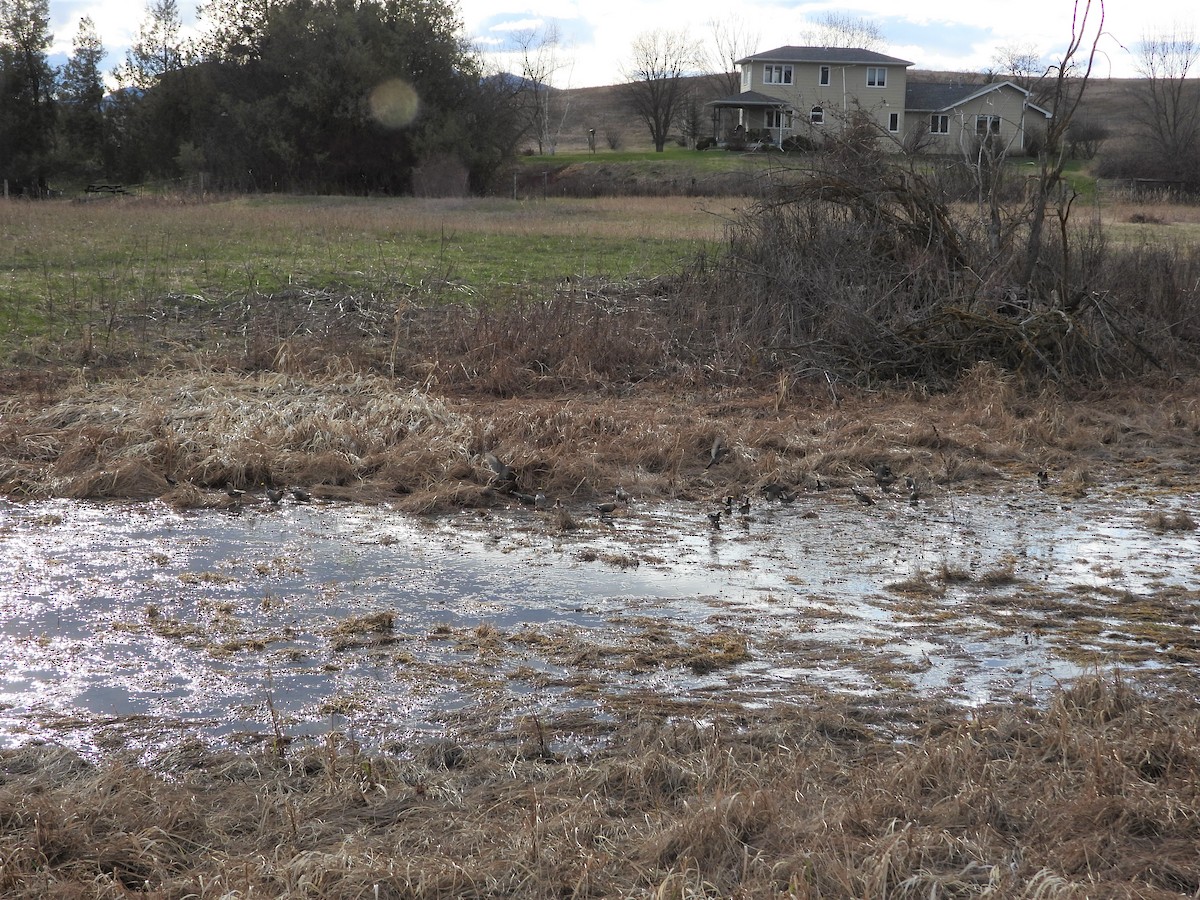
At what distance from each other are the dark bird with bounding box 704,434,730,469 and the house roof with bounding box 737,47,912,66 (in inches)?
2292

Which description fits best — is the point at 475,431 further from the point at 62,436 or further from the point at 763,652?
the point at 763,652

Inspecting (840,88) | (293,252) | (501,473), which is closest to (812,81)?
(840,88)

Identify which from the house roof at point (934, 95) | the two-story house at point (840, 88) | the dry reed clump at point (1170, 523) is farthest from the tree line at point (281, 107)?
the dry reed clump at point (1170, 523)

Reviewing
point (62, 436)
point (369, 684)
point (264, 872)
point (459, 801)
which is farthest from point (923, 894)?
point (62, 436)

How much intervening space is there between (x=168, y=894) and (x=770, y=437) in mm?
7105

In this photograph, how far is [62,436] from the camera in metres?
9.18

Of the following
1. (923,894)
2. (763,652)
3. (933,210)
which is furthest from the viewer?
(933,210)

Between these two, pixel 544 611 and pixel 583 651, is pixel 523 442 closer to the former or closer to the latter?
pixel 544 611

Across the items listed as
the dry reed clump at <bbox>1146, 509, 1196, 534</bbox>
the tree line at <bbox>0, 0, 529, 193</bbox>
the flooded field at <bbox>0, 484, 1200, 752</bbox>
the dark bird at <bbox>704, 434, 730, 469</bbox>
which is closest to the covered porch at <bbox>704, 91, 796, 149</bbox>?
the tree line at <bbox>0, 0, 529, 193</bbox>

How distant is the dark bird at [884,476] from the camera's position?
28.6 feet

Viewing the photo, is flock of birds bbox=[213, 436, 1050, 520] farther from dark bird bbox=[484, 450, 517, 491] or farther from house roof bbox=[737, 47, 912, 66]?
house roof bbox=[737, 47, 912, 66]

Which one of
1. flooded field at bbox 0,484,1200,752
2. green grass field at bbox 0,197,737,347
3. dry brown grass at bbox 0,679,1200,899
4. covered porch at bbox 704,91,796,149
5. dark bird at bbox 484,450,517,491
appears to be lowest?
flooded field at bbox 0,484,1200,752

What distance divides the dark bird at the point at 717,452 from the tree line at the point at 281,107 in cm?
3845

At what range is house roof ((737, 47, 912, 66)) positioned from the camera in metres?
65.5
